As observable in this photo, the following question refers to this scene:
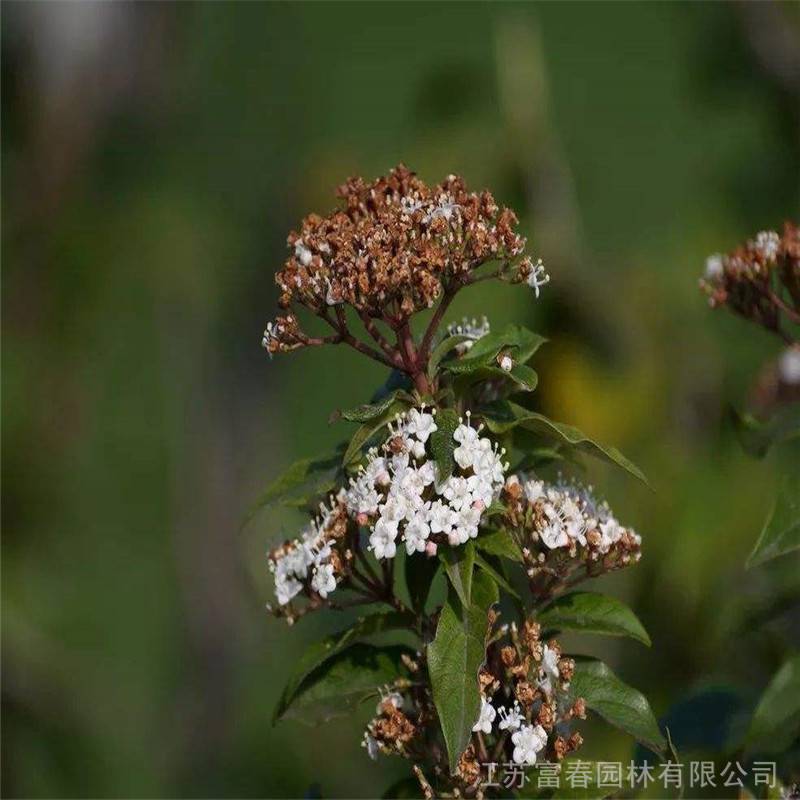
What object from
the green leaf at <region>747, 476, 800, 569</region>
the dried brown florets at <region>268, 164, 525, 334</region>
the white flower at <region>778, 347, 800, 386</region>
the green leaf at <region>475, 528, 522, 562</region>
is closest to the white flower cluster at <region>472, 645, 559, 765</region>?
the green leaf at <region>475, 528, 522, 562</region>

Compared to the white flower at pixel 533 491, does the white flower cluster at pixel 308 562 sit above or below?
below

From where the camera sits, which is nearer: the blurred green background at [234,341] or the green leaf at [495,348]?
the green leaf at [495,348]

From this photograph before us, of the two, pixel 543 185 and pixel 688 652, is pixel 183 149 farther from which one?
pixel 688 652

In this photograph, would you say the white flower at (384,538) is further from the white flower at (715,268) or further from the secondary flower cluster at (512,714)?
the white flower at (715,268)

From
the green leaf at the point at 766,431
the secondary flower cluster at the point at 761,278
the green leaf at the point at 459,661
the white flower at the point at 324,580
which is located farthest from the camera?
the secondary flower cluster at the point at 761,278

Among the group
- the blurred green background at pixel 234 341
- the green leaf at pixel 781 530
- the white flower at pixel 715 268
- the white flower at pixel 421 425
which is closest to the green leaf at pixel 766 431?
the green leaf at pixel 781 530

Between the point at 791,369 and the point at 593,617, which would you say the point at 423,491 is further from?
the point at 791,369
